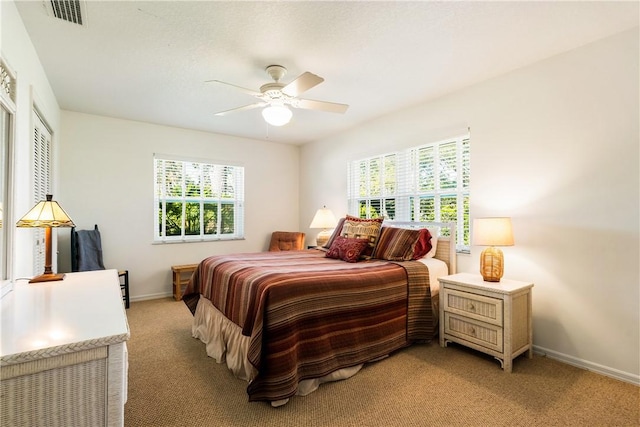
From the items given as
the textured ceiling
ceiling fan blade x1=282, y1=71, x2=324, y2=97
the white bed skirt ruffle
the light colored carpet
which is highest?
the textured ceiling

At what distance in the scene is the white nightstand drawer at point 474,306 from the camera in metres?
2.45

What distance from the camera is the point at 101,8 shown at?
204 cm

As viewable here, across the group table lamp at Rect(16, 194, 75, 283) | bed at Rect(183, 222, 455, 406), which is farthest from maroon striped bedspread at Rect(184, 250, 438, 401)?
table lamp at Rect(16, 194, 75, 283)

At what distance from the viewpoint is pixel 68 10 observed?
2066 mm

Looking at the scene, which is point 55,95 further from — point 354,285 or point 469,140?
point 469,140

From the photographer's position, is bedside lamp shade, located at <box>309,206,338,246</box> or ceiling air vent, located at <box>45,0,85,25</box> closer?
ceiling air vent, located at <box>45,0,85,25</box>

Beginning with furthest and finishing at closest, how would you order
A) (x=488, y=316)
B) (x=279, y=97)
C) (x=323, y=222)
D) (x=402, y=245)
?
(x=323, y=222) → (x=402, y=245) → (x=279, y=97) → (x=488, y=316)

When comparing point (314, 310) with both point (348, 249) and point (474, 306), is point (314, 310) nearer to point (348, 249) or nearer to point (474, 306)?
point (348, 249)

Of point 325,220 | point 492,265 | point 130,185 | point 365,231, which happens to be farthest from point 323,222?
point 130,185

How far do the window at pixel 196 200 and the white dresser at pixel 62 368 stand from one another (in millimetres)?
3747

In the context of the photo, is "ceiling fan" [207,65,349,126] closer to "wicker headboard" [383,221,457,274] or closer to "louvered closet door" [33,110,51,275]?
"wicker headboard" [383,221,457,274]

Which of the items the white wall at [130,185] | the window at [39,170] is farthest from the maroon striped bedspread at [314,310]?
the white wall at [130,185]

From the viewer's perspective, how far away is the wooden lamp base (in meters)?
2.64

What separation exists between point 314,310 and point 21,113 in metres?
2.44
